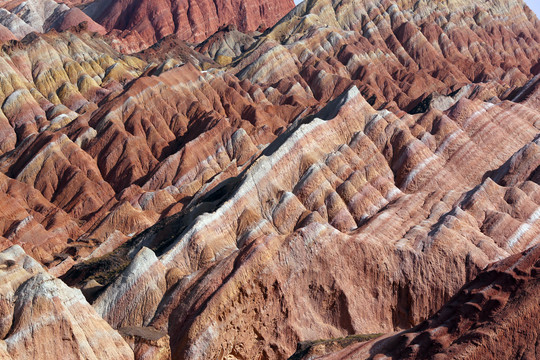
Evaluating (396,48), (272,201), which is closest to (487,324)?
(272,201)

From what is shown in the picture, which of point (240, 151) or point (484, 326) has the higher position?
point (240, 151)

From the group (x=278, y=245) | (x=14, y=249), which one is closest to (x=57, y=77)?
(x=14, y=249)

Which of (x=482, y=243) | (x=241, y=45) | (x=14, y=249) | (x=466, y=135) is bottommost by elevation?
(x=482, y=243)

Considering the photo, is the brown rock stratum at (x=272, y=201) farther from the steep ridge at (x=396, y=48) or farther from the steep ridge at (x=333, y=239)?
the steep ridge at (x=396, y=48)

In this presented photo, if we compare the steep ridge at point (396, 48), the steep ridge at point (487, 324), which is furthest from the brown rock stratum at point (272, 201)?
the steep ridge at point (396, 48)

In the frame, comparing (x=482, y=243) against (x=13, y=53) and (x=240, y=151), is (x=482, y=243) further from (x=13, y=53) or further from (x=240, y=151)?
(x=13, y=53)

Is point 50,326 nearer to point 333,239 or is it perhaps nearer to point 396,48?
point 333,239
